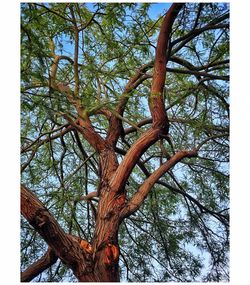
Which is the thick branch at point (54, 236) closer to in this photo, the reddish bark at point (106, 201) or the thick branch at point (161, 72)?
the reddish bark at point (106, 201)

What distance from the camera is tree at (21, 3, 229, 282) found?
5.52 feet

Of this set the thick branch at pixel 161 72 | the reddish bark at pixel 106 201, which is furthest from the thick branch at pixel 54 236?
the thick branch at pixel 161 72

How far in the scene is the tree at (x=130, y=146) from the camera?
168 centimetres

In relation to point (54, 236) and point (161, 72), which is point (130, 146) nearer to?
point (161, 72)

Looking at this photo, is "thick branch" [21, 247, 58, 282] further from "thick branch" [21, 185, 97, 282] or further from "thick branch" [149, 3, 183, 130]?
"thick branch" [149, 3, 183, 130]

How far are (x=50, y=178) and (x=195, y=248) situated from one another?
1017 millimetres

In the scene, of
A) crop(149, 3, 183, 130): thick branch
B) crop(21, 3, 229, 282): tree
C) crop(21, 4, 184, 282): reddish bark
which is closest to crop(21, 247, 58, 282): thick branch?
crop(21, 3, 229, 282): tree

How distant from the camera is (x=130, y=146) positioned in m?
2.34

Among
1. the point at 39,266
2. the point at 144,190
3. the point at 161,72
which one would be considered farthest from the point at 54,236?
the point at 161,72

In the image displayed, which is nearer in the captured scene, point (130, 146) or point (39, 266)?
point (39, 266)
